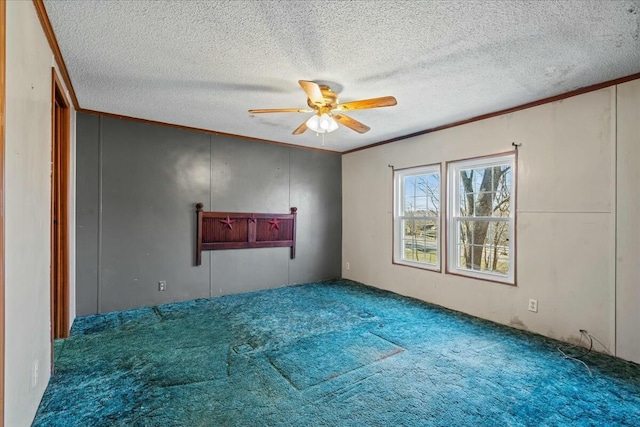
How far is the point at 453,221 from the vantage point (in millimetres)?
4188

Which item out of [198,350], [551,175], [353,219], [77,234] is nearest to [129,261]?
[77,234]

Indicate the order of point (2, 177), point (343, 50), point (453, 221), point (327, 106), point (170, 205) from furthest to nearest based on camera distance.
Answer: point (170, 205) < point (453, 221) < point (327, 106) < point (343, 50) < point (2, 177)

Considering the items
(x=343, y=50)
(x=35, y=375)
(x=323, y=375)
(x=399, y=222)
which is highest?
(x=343, y=50)

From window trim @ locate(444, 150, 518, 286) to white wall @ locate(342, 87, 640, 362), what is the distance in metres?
0.05

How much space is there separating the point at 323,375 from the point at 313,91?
2228 mm

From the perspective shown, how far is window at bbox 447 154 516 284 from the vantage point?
3.67m

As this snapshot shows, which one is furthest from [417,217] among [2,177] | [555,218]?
[2,177]

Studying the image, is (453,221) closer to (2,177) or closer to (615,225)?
(615,225)

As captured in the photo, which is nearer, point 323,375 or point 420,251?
point 323,375

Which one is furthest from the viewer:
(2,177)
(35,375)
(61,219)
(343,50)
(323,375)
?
(61,219)

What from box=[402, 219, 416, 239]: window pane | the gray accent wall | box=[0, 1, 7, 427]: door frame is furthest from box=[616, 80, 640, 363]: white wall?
box=[0, 1, 7, 427]: door frame

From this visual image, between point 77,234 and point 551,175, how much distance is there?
529 cm

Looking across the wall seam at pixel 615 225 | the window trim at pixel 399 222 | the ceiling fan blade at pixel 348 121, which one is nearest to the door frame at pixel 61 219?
the ceiling fan blade at pixel 348 121

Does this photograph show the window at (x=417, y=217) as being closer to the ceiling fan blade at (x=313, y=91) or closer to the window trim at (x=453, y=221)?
the window trim at (x=453, y=221)
